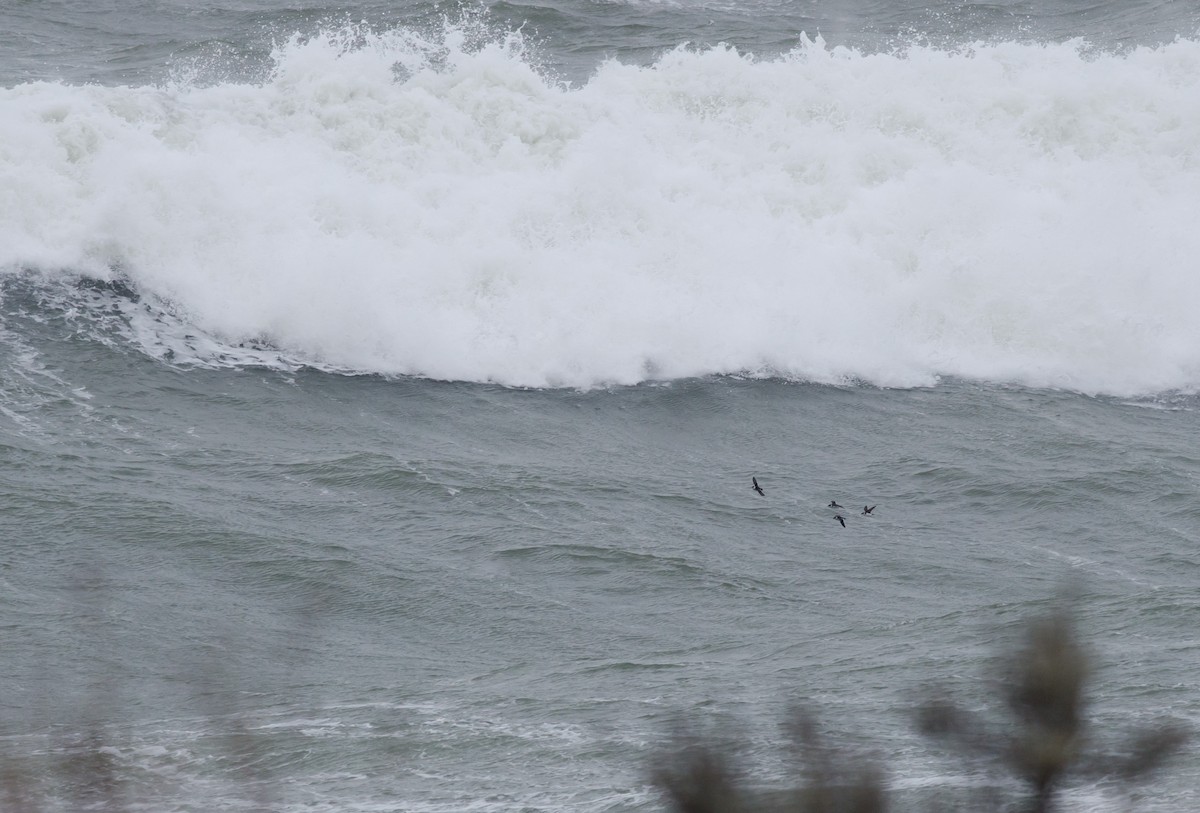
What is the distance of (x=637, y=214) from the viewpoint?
2019 cm

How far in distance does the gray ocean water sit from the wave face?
2.4 inches

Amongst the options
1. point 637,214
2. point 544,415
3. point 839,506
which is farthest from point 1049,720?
point 637,214

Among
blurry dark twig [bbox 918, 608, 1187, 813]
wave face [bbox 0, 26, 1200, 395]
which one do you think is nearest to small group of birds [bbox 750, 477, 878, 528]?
wave face [bbox 0, 26, 1200, 395]

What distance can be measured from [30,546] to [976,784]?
8.27 m

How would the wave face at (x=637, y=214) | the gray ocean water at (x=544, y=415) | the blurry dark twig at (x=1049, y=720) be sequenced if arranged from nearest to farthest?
1. the blurry dark twig at (x=1049, y=720)
2. the gray ocean water at (x=544, y=415)
3. the wave face at (x=637, y=214)

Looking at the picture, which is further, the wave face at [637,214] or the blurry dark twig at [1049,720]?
the wave face at [637,214]

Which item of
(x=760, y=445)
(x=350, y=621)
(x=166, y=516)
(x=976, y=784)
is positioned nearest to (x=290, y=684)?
(x=350, y=621)

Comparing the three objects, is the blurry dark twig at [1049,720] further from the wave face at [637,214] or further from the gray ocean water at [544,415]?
the wave face at [637,214]

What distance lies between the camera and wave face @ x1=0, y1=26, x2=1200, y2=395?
18.5 meters

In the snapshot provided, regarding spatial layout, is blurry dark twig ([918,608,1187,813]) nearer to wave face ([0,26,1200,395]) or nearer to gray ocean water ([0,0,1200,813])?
gray ocean water ([0,0,1200,813])

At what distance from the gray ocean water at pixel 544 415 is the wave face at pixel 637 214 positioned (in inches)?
2.4

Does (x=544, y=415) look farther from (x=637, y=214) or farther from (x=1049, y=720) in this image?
(x=1049, y=720)

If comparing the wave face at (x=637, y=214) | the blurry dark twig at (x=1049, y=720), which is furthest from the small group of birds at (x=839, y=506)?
the blurry dark twig at (x=1049, y=720)

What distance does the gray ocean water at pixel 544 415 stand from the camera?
10.1 meters
